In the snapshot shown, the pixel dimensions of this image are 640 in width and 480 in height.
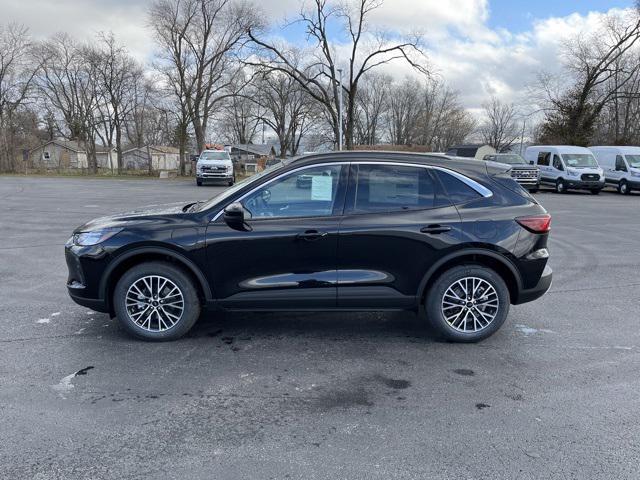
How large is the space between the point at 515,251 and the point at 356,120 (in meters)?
77.1

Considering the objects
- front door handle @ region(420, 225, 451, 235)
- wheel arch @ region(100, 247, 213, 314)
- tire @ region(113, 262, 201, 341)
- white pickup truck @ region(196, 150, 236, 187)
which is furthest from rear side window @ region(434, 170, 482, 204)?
white pickup truck @ region(196, 150, 236, 187)

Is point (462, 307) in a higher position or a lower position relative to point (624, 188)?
lower

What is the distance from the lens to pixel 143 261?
14.8 ft

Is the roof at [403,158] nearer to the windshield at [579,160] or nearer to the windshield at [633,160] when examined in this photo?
the windshield at [579,160]

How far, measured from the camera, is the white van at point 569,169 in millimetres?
23859

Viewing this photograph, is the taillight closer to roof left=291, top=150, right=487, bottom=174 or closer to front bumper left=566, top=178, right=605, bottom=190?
roof left=291, top=150, right=487, bottom=174

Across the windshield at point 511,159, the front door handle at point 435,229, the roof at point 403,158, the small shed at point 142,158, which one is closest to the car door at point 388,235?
the front door handle at point 435,229

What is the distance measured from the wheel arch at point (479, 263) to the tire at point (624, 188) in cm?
2432

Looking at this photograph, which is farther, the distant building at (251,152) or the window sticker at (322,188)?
the distant building at (251,152)

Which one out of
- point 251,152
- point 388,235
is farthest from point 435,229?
point 251,152

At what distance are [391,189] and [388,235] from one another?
1.46 feet

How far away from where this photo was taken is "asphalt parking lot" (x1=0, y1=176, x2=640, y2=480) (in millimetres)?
2793

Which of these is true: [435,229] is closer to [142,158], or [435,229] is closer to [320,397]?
[320,397]

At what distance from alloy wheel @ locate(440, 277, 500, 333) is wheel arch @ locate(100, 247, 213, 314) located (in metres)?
2.20
